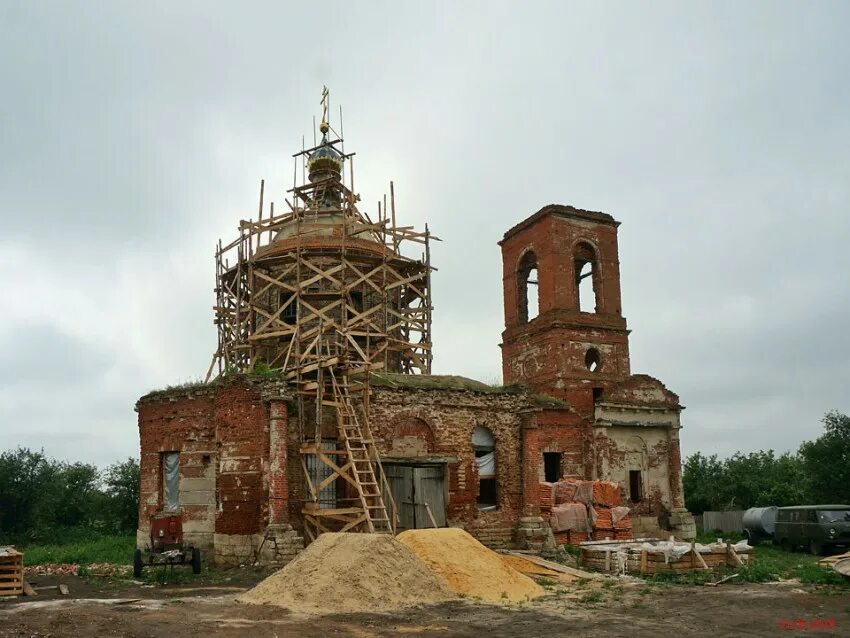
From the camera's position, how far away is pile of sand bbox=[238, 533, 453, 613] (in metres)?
13.3

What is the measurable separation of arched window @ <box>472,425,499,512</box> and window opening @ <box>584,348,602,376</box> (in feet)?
21.0

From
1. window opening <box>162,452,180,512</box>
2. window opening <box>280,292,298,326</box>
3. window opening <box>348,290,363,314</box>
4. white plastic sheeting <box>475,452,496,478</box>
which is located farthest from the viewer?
window opening <box>348,290,363,314</box>

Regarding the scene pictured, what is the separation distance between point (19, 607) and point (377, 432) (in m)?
9.26

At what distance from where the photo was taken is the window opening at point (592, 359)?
2717 cm

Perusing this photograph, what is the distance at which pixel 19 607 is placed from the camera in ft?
43.8

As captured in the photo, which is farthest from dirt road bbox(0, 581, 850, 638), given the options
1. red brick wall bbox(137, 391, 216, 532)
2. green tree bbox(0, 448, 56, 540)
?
green tree bbox(0, 448, 56, 540)

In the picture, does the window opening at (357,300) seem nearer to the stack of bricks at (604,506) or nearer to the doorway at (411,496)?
the doorway at (411,496)

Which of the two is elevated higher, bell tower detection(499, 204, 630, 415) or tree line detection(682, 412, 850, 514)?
bell tower detection(499, 204, 630, 415)

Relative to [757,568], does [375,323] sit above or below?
above

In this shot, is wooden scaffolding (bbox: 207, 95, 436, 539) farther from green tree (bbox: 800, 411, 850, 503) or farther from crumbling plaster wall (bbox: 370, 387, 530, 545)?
green tree (bbox: 800, 411, 850, 503)

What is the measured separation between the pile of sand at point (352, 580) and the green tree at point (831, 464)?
83.1ft

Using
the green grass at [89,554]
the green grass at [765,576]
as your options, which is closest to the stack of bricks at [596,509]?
the green grass at [765,576]

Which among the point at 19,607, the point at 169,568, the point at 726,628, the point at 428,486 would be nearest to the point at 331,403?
the point at 428,486

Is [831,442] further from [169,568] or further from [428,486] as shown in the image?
[169,568]
